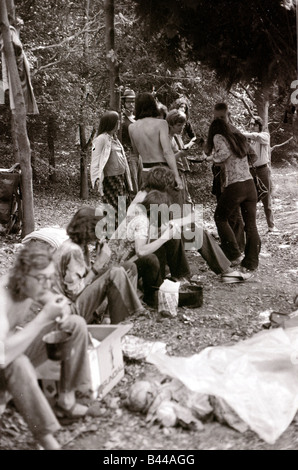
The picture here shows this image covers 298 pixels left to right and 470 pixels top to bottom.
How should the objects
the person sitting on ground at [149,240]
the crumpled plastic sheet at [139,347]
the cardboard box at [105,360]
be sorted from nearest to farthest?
the cardboard box at [105,360] → the crumpled plastic sheet at [139,347] → the person sitting on ground at [149,240]

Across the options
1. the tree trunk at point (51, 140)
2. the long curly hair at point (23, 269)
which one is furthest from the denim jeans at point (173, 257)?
the tree trunk at point (51, 140)

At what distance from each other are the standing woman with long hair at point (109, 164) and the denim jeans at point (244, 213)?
1.33 meters

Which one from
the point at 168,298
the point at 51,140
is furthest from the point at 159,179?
the point at 51,140

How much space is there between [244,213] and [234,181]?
0.41 meters

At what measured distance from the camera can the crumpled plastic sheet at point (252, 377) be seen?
3156mm

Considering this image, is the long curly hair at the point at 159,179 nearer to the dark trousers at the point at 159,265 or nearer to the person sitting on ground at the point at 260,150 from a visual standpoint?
the dark trousers at the point at 159,265

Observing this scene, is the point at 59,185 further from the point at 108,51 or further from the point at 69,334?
the point at 69,334

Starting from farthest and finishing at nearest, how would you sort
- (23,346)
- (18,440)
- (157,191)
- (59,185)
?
(59,185) < (157,191) < (18,440) < (23,346)

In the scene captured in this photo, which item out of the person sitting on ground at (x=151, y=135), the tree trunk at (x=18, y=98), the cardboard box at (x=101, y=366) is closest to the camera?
the cardboard box at (x=101, y=366)

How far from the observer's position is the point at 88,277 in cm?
418
